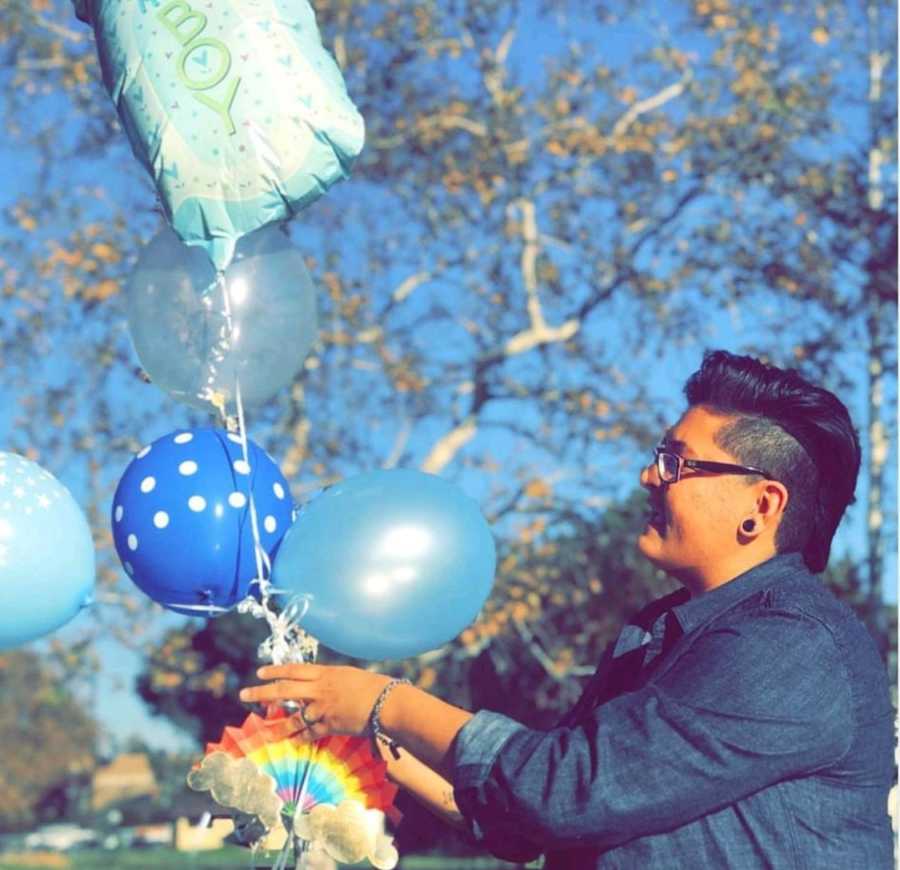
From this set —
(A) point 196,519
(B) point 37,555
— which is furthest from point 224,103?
(B) point 37,555

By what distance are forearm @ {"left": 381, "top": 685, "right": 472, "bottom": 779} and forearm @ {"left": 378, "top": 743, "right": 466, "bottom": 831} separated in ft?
0.75

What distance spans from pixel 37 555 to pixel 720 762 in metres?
1.80

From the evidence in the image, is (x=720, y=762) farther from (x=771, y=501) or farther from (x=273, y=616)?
(x=273, y=616)

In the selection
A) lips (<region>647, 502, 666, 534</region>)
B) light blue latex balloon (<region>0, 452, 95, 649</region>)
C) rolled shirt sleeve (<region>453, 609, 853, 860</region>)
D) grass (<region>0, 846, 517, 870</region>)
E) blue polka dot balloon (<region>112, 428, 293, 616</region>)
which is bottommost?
grass (<region>0, 846, 517, 870</region>)

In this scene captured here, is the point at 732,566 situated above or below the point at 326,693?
above

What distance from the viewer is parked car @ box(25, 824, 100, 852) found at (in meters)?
36.0

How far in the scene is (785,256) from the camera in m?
9.58

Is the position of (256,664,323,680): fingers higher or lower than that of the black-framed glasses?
lower

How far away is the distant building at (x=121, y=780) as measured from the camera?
49688 millimetres

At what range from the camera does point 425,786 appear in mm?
2035

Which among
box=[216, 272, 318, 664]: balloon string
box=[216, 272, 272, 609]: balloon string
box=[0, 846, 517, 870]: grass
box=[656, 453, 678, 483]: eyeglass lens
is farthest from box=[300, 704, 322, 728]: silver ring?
box=[0, 846, 517, 870]: grass

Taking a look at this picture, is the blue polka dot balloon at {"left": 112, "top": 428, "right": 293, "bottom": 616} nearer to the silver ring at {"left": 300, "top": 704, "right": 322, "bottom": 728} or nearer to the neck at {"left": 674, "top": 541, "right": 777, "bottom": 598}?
the silver ring at {"left": 300, "top": 704, "right": 322, "bottom": 728}

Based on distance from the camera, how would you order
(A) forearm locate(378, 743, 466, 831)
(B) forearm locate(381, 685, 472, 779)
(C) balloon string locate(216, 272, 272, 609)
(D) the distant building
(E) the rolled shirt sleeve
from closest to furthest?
1. (E) the rolled shirt sleeve
2. (B) forearm locate(381, 685, 472, 779)
3. (A) forearm locate(378, 743, 466, 831)
4. (C) balloon string locate(216, 272, 272, 609)
5. (D) the distant building

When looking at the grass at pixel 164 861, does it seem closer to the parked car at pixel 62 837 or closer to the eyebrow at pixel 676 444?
the parked car at pixel 62 837
